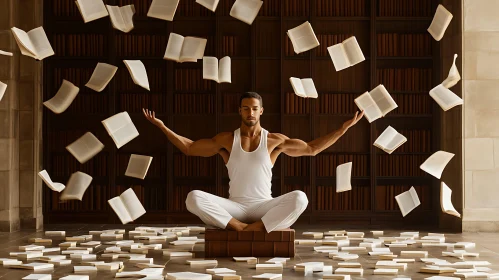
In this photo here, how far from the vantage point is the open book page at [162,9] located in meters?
6.40

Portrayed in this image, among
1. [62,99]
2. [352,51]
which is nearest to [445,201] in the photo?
[352,51]

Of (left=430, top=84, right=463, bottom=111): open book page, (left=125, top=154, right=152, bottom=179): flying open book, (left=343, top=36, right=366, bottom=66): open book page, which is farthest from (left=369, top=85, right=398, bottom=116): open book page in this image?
(left=125, top=154, right=152, bottom=179): flying open book

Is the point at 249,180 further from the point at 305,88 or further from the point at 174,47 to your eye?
the point at 174,47

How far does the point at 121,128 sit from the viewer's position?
6.20 m

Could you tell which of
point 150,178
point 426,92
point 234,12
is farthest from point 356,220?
point 234,12

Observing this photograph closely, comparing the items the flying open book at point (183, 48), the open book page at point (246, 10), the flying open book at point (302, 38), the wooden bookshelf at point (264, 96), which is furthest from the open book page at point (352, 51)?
the wooden bookshelf at point (264, 96)

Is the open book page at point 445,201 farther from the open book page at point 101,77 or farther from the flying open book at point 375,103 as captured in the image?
the open book page at point 101,77

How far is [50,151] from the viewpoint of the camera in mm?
8234

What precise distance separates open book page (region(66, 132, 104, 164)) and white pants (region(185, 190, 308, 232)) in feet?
5.68

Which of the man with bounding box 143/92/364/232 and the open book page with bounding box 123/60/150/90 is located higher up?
the open book page with bounding box 123/60/150/90

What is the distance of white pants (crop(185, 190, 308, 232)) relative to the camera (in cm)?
512

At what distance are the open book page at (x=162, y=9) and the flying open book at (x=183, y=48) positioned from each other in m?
0.21

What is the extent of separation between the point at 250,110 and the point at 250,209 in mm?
704

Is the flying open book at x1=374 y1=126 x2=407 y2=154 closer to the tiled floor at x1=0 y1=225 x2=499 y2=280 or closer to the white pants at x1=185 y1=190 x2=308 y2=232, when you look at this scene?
the tiled floor at x1=0 y1=225 x2=499 y2=280
